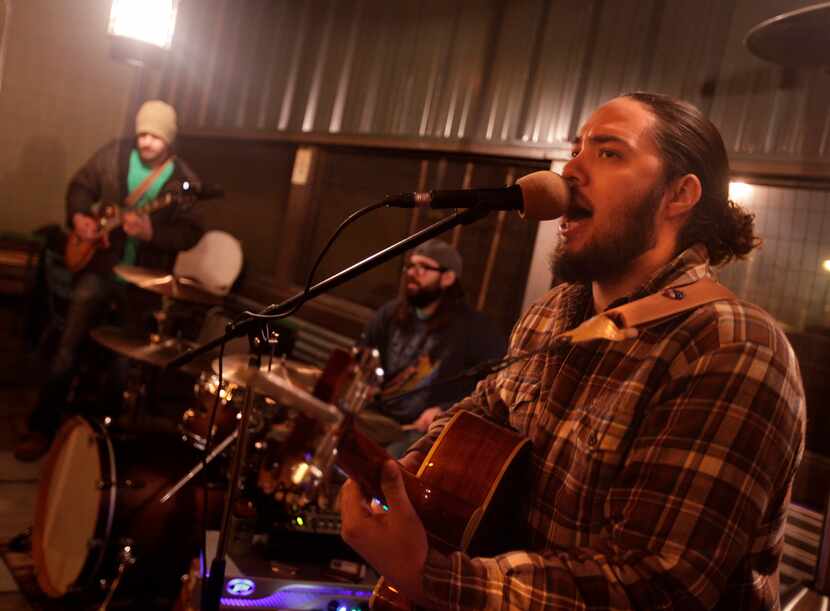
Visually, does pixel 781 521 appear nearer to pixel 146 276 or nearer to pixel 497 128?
pixel 497 128

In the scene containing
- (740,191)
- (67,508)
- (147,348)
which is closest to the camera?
(67,508)

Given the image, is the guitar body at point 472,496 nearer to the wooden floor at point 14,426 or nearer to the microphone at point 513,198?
the microphone at point 513,198

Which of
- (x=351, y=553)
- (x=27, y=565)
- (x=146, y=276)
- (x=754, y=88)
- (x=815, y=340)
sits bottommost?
(x=27, y=565)

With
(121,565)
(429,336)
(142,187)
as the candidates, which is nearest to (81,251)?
(142,187)

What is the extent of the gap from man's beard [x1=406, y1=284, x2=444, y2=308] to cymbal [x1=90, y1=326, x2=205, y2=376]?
1.18 m

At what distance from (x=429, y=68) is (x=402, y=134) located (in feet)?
1.47

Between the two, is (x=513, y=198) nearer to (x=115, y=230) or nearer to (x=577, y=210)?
(x=577, y=210)

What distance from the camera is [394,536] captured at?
49.1 inches

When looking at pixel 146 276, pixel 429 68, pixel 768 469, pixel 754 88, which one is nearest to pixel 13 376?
pixel 146 276

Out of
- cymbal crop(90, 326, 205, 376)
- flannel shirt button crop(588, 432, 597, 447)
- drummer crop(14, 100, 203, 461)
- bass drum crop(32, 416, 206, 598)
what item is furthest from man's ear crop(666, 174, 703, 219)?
drummer crop(14, 100, 203, 461)

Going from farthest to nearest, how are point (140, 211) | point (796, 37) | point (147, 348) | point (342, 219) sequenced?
point (342, 219)
point (140, 211)
point (147, 348)
point (796, 37)

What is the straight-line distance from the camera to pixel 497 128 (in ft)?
13.9

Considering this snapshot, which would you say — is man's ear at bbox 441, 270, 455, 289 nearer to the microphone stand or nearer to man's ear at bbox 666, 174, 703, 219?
the microphone stand

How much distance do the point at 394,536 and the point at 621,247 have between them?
76 centimetres
